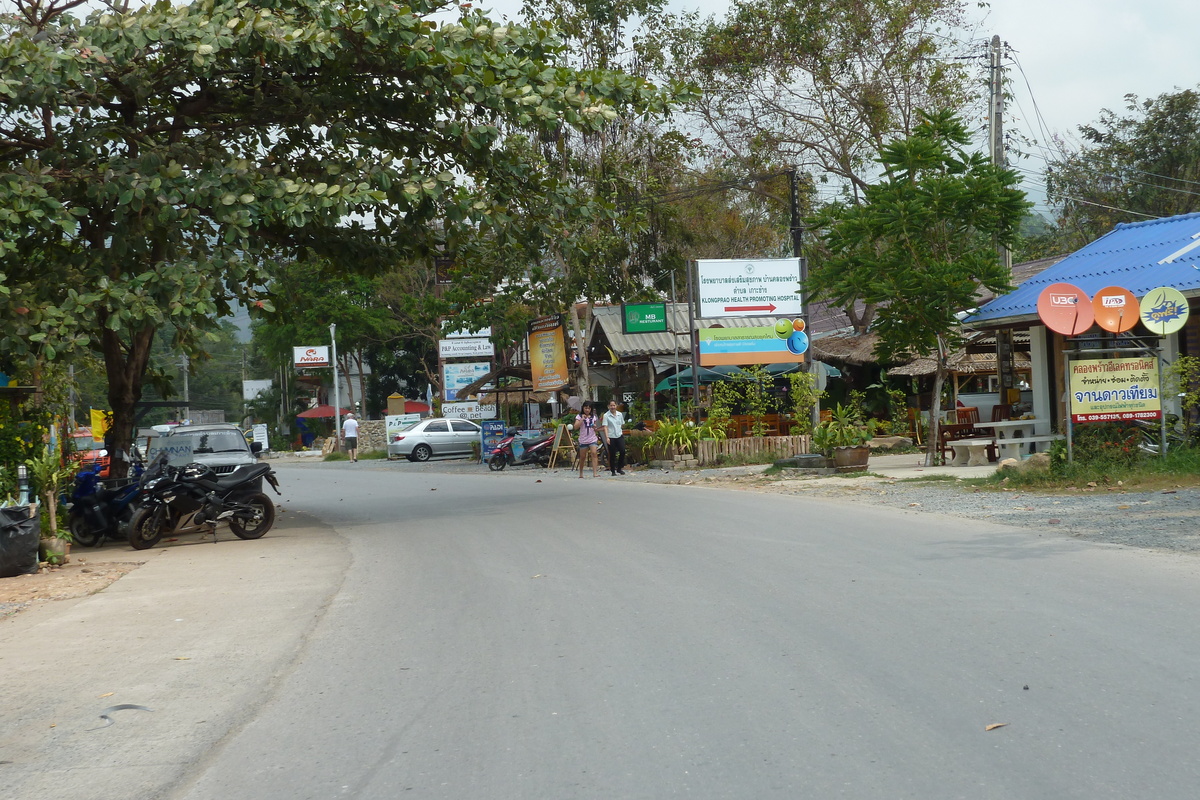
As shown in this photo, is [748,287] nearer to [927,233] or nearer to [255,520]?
[927,233]

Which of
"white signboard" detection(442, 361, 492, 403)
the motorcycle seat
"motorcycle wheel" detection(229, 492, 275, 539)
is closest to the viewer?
the motorcycle seat

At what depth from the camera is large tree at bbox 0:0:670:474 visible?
13.1 meters

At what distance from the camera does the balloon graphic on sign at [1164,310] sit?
16906 millimetres

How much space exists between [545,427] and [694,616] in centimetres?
2794

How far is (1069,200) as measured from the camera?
143ft

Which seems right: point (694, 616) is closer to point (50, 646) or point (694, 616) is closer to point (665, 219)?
point (50, 646)

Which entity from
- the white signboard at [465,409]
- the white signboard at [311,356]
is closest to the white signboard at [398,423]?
the white signboard at [465,409]

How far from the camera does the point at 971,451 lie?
22641 millimetres

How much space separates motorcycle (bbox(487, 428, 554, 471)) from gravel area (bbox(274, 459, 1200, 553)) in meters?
10.5

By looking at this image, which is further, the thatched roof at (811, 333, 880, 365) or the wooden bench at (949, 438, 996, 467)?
the thatched roof at (811, 333, 880, 365)

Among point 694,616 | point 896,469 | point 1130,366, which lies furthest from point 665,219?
point 694,616

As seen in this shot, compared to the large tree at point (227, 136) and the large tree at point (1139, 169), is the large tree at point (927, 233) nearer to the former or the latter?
the large tree at point (227, 136)

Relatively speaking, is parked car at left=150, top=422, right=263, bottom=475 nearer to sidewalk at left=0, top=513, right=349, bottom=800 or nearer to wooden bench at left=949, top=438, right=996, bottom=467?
sidewalk at left=0, top=513, right=349, bottom=800

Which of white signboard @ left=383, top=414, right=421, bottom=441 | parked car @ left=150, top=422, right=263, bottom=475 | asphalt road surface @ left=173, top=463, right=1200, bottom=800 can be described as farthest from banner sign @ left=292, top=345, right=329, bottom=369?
asphalt road surface @ left=173, top=463, right=1200, bottom=800
